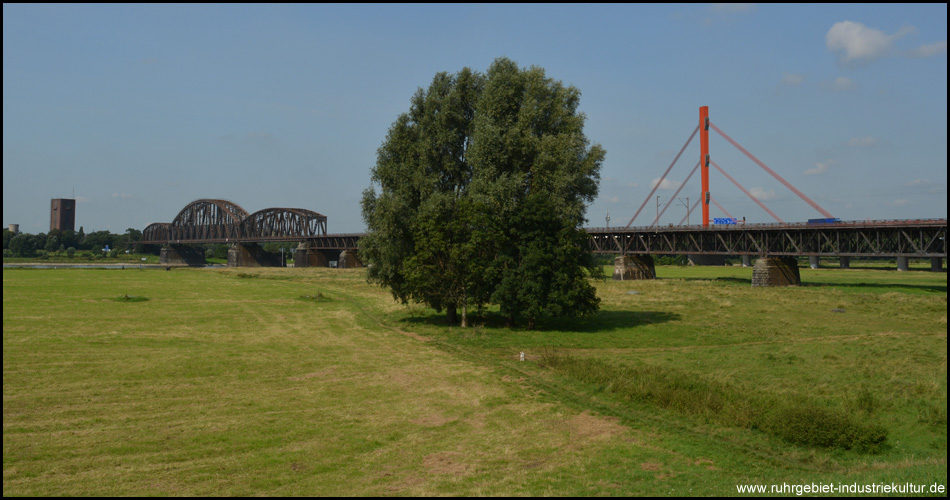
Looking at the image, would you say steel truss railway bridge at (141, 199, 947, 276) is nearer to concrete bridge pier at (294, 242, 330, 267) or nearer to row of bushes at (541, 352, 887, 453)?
row of bushes at (541, 352, 887, 453)

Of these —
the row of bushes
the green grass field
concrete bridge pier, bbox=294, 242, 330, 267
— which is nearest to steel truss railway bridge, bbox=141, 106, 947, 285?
the green grass field

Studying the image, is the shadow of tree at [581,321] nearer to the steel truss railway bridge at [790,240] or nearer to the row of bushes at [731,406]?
the row of bushes at [731,406]

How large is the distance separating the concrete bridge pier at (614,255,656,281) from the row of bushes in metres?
84.2

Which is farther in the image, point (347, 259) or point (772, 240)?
point (347, 259)

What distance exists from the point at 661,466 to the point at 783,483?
3045 mm

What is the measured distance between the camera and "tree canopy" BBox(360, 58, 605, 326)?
43.4 metres

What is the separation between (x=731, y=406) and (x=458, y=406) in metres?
9.90

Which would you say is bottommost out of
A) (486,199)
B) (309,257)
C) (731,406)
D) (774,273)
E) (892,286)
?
(731,406)

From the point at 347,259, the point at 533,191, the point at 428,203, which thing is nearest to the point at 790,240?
the point at 533,191

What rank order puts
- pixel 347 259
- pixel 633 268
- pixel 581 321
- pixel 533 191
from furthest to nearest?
pixel 347 259
pixel 633 268
pixel 581 321
pixel 533 191

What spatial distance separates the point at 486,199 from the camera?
43.8m

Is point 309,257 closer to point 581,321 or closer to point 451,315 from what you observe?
point 451,315

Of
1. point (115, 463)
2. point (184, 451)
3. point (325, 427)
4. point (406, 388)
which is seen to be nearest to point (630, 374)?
point (406, 388)

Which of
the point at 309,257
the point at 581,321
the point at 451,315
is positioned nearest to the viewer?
the point at 451,315
